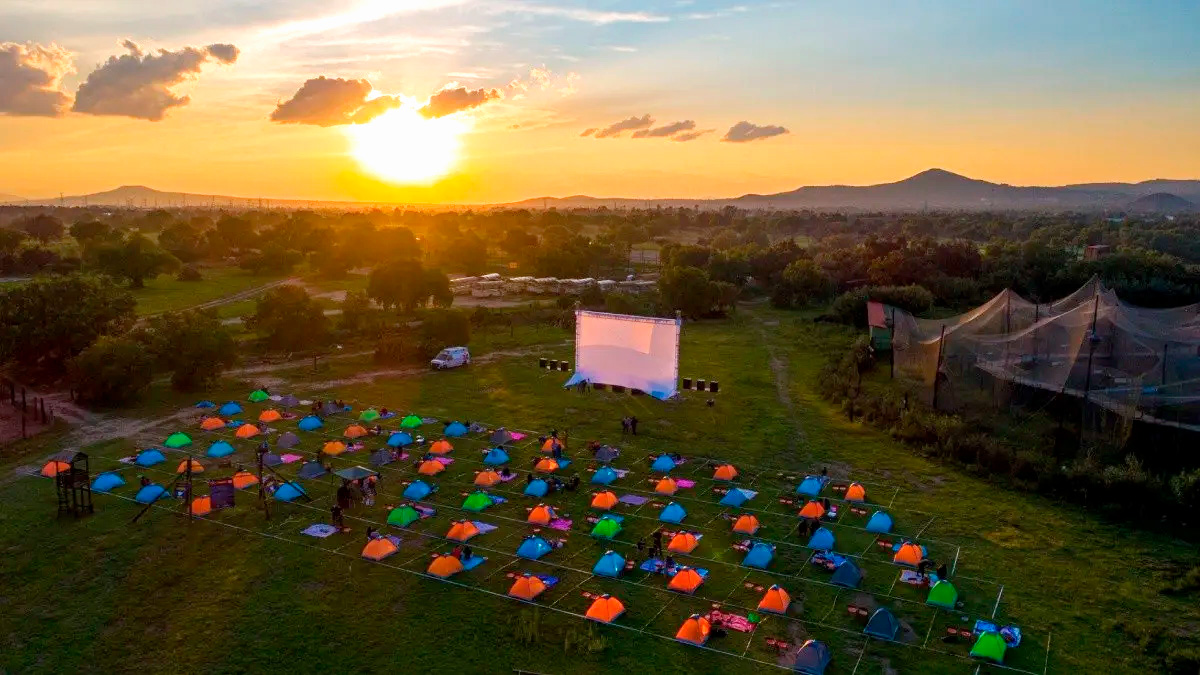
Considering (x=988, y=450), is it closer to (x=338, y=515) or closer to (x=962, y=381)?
(x=962, y=381)

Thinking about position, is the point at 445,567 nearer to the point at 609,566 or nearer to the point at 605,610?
the point at 609,566

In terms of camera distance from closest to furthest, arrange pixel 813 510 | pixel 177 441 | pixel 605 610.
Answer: pixel 605 610 < pixel 813 510 < pixel 177 441

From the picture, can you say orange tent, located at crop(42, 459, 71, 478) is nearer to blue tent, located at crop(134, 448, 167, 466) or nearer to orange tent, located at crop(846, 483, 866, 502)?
blue tent, located at crop(134, 448, 167, 466)

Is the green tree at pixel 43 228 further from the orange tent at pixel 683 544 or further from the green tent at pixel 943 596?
the green tent at pixel 943 596

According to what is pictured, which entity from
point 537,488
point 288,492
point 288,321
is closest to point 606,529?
point 537,488

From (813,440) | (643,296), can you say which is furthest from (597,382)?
(643,296)

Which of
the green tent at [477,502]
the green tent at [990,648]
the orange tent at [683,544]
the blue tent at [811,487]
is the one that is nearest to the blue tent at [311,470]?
the green tent at [477,502]
